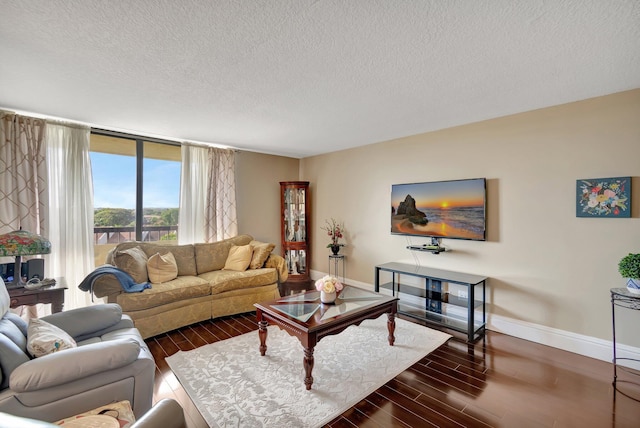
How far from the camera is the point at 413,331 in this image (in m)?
3.28

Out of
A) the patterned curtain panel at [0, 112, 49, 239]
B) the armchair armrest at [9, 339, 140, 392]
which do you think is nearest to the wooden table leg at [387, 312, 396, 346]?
the armchair armrest at [9, 339, 140, 392]

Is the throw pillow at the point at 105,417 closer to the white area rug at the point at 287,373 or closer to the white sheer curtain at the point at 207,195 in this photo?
the white area rug at the point at 287,373

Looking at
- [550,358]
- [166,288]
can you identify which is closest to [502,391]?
[550,358]

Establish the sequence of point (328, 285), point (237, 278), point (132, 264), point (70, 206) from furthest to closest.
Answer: point (237, 278)
point (70, 206)
point (132, 264)
point (328, 285)

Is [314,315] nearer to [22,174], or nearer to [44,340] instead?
[44,340]

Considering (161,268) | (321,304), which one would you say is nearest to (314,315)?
(321,304)

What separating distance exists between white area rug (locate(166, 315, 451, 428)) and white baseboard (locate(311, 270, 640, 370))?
72 cm

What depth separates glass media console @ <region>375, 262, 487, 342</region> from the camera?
3.18 m

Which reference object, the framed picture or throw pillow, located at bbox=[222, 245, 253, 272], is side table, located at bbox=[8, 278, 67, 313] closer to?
throw pillow, located at bbox=[222, 245, 253, 272]

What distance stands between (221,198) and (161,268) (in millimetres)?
1565

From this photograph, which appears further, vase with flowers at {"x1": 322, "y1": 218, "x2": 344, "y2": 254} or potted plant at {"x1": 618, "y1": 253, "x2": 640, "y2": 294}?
vase with flowers at {"x1": 322, "y1": 218, "x2": 344, "y2": 254}

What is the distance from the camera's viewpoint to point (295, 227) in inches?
215

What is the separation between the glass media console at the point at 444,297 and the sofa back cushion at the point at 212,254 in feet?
7.64

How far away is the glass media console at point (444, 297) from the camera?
125 inches
